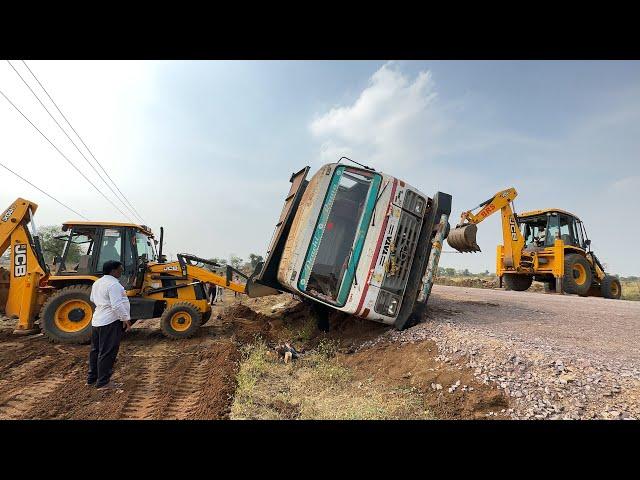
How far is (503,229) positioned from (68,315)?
14175 millimetres

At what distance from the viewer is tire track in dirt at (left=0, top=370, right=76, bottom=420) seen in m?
4.20

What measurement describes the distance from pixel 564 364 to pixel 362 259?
10.1 ft

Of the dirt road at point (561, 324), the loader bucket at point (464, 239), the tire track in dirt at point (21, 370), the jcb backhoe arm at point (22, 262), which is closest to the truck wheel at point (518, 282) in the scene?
the dirt road at point (561, 324)

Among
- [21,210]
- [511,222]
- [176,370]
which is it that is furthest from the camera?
[511,222]

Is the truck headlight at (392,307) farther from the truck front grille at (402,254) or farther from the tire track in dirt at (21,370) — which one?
the tire track in dirt at (21,370)

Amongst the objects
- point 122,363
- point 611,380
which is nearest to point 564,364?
point 611,380

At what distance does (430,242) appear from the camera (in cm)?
671

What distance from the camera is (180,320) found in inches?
327

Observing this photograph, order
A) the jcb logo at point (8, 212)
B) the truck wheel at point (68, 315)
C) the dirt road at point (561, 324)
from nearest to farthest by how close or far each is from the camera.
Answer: the dirt road at point (561, 324) < the truck wheel at point (68, 315) < the jcb logo at point (8, 212)

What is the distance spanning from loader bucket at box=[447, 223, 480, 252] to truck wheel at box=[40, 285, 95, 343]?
9.70 m

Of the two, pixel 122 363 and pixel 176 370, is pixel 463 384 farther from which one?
pixel 122 363

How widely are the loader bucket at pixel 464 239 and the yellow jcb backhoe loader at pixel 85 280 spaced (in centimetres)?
647

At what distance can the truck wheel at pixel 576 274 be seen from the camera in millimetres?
13578

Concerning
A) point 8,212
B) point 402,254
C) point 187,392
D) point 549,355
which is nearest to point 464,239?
point 402,254
